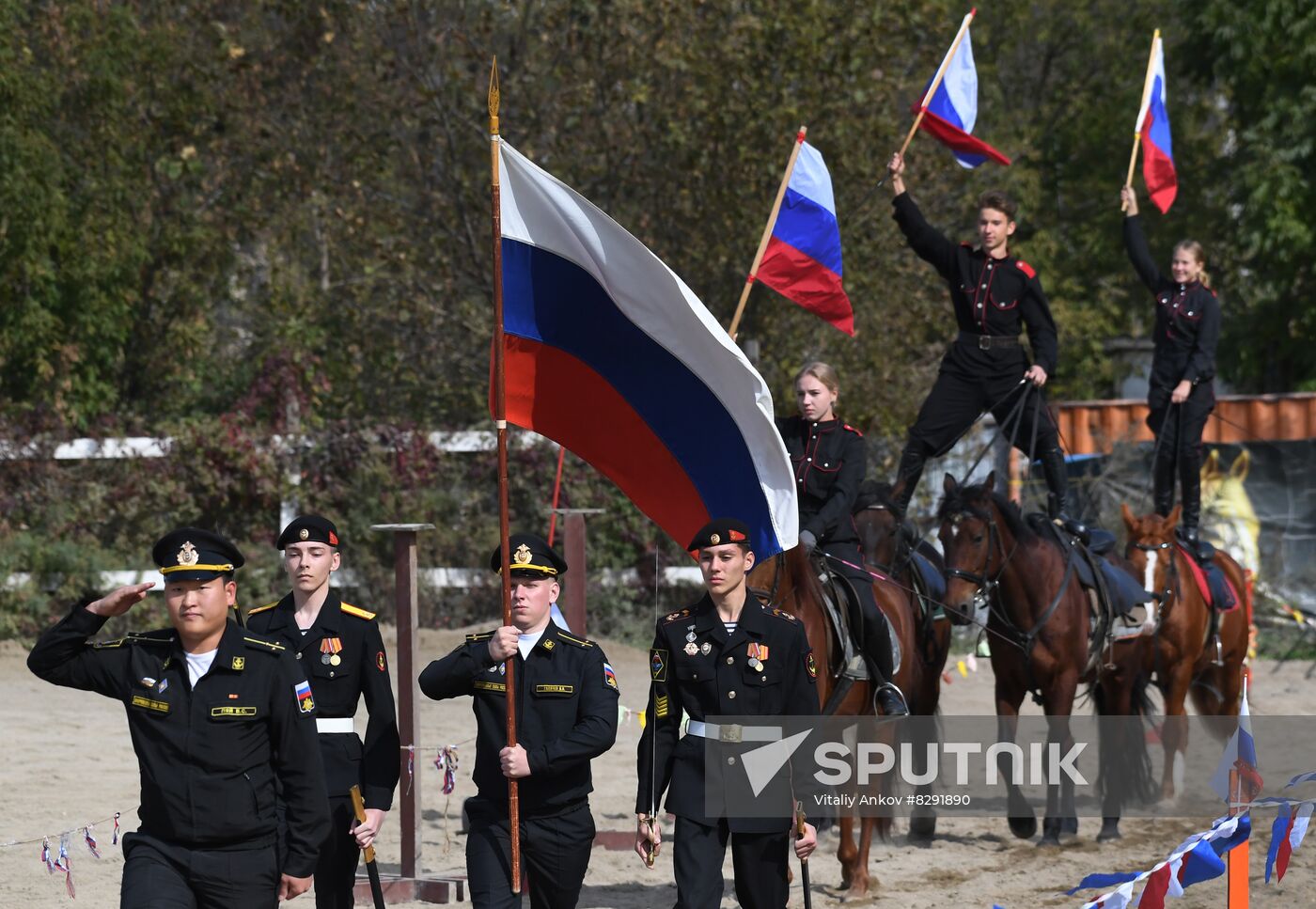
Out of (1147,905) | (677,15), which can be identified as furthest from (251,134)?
(1147,905)

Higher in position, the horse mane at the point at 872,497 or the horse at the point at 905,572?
the horse mane at the point at 872,497

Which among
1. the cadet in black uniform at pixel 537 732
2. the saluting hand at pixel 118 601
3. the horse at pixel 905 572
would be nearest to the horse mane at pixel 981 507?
the horse at pixel 905 572

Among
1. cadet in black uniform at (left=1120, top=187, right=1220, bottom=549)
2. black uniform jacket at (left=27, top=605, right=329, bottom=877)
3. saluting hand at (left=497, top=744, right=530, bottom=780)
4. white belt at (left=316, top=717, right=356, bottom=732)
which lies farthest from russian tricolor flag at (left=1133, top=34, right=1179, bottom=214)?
black uniform jacket at (left=27, top=605, right=329, bottom=877)

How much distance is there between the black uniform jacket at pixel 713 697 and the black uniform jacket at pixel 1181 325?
645 centimetres

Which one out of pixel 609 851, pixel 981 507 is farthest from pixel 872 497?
pixel 609 851

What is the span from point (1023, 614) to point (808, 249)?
99.0 inches

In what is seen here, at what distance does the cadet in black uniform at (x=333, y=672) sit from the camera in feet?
21.8

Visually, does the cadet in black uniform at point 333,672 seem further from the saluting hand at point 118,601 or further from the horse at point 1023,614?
the horse at point 1023,614

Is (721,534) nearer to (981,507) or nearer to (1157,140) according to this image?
(981,507)

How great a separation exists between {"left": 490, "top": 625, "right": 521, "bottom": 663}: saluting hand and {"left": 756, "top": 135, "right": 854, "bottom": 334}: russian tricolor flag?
4600 mm

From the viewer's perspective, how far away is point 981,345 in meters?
11.3

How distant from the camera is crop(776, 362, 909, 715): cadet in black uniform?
9.23m

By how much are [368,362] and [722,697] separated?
14784mm

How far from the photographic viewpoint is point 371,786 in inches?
257
